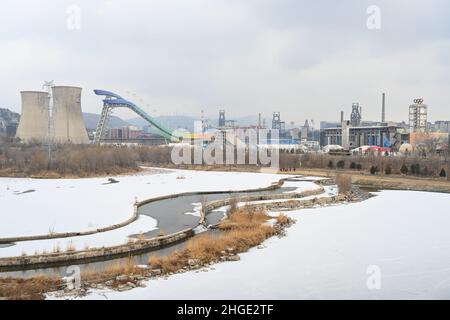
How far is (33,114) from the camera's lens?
1025 inches

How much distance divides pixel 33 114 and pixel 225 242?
917 inches

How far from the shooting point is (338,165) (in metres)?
26.5

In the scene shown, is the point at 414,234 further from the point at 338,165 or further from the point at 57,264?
the point at 338,165

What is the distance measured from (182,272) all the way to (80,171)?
56.8 ft

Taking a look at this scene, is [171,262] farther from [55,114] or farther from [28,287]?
[55,114]

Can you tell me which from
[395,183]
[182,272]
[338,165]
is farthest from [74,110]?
[182,272]

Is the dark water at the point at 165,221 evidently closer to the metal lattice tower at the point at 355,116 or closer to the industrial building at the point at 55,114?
the industrial building at the point at 55,114

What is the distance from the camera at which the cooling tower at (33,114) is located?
2536 centimetres

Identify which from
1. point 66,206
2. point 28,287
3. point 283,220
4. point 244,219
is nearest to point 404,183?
point 283,220

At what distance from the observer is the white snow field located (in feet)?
15.1

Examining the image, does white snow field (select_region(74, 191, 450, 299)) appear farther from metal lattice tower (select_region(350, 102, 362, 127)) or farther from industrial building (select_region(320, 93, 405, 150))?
metal lattice tower (select_region(350, 102, 362, 127))

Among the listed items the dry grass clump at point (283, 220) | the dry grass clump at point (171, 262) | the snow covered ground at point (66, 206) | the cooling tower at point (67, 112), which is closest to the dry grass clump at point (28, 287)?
the dry grass clump at point (171, 262)

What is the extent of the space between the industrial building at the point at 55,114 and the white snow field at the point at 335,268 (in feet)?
67.2
